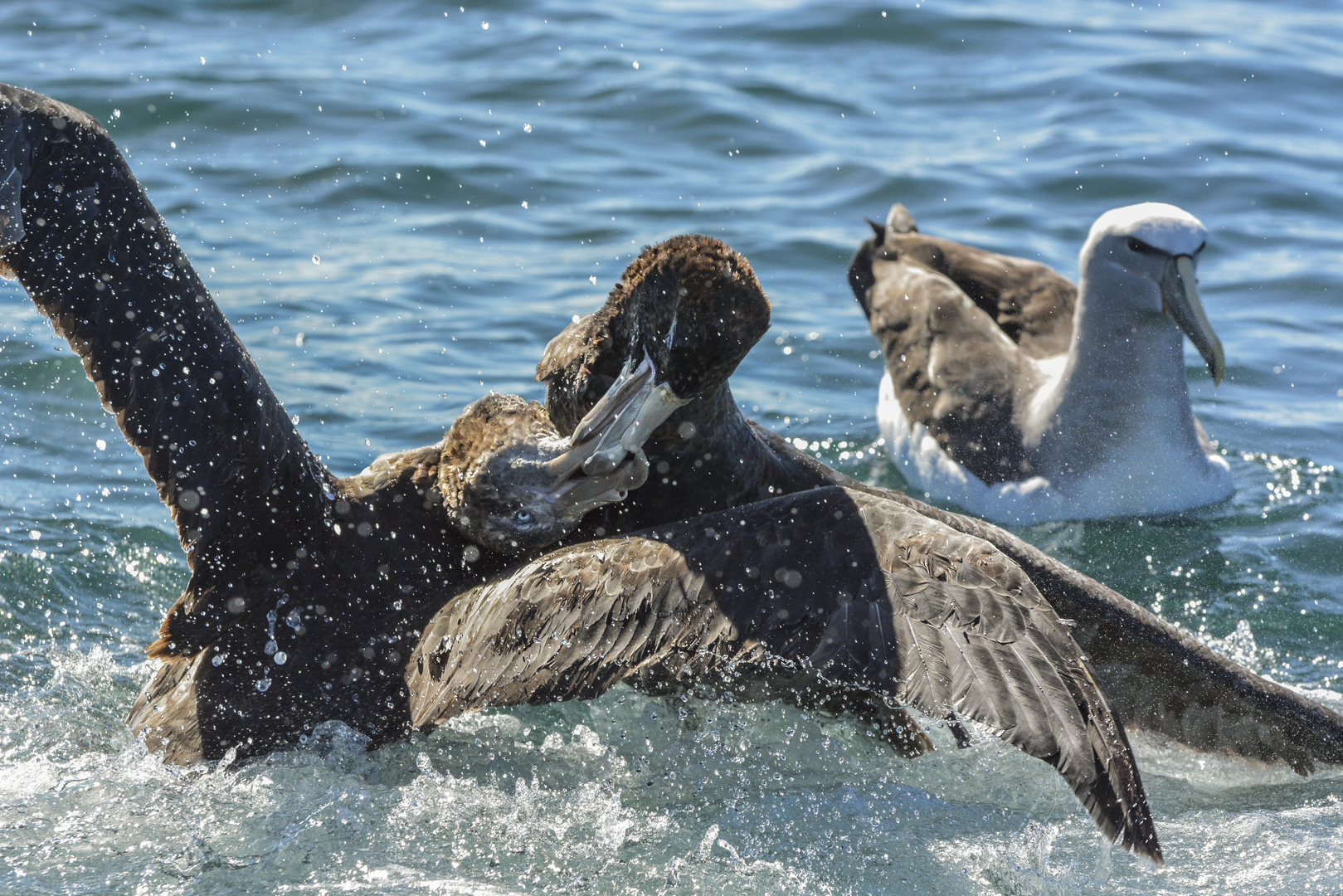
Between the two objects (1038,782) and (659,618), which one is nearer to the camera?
(659,618)

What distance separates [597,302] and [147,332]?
184 inches

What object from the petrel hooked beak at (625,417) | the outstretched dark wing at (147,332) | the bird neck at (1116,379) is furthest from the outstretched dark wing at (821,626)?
the bird neck at (1116,379)

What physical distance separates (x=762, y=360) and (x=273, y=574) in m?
4.59

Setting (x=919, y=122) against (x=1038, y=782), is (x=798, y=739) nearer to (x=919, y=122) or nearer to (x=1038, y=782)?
(x=1038, y=782)

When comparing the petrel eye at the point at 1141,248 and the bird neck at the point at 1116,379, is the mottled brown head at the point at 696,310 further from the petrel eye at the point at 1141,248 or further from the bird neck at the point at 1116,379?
the petrel eye at the point at 1141,248

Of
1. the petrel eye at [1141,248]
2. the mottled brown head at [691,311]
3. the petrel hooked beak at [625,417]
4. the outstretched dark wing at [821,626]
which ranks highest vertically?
the mottled brown head at [691,311]

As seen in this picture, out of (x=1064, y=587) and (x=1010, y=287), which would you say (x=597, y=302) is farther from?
(x=1064, y=587)

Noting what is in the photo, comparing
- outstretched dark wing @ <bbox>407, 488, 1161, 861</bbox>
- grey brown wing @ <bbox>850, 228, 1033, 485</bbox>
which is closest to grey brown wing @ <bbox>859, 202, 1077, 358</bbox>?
grey brown wing @ <bbox>850, 228, 1033, 485</bbox>

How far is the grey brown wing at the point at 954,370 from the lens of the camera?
7.17 metres

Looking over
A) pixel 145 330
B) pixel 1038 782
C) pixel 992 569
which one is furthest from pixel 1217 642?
pixel 145 330

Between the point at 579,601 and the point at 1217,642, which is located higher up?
the point at 579,601

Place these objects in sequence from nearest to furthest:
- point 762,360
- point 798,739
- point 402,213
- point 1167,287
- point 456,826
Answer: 1. point 456,826
2. point 798,739
3. point 1167,287
4. point 762,360
5. point 402,213

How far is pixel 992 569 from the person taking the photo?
3602 mm

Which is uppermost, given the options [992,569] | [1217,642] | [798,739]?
[992,569]
